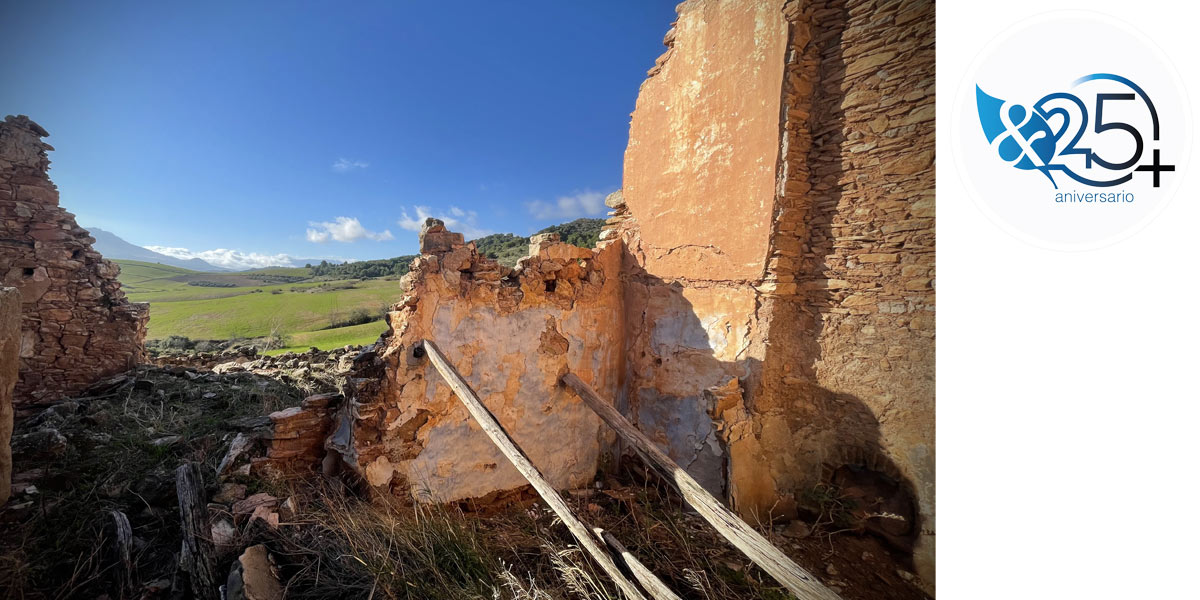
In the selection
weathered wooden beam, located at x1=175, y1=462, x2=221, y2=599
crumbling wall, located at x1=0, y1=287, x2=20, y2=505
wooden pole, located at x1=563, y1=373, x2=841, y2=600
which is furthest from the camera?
crumbling wall, located at x1=0, y1=287, x2=20, y2=505

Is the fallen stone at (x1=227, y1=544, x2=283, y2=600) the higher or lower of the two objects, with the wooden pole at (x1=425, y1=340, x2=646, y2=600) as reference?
lower

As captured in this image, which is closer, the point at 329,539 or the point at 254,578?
the point at 254,578

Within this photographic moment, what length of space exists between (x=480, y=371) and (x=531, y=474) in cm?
131

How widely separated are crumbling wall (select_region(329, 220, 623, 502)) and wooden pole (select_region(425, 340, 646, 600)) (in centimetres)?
33

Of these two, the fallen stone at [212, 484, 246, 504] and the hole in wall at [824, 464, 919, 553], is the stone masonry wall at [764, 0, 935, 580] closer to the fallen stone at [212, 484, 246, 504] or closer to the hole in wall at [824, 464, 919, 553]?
the hole in wall at [824, 464, 919, 553]

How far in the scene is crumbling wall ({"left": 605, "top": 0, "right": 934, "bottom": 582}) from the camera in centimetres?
298

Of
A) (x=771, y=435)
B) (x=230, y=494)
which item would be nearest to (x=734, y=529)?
(x=771, y=435)

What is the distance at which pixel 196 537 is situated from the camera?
2564mm

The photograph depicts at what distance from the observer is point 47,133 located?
6.38m
